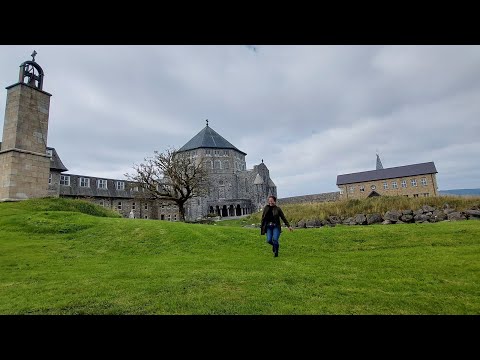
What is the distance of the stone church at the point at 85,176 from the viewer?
16.1m

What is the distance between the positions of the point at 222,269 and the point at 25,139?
50.6 feet

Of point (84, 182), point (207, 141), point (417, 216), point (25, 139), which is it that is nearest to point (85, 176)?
point (84, 182)

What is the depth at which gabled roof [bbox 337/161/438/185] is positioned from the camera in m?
51.4

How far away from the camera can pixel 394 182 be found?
54219 millimetres

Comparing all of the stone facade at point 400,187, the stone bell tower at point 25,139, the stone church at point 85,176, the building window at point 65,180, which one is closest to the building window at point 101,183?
the stone church at point 85,176

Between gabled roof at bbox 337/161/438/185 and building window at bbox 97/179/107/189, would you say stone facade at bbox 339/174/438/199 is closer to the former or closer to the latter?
gabled roof at bbox 337/161/438/185

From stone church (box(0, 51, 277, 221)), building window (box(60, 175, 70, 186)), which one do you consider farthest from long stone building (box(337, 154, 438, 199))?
building window (box(60, 175, 70, 186))

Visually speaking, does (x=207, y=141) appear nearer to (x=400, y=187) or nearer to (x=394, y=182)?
(x=394, y=182)

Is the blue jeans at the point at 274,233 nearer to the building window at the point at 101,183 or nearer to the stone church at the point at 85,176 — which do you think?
the stone church at the point at 85,176

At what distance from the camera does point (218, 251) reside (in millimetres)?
10617

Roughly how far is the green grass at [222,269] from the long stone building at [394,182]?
41409 millimetres
